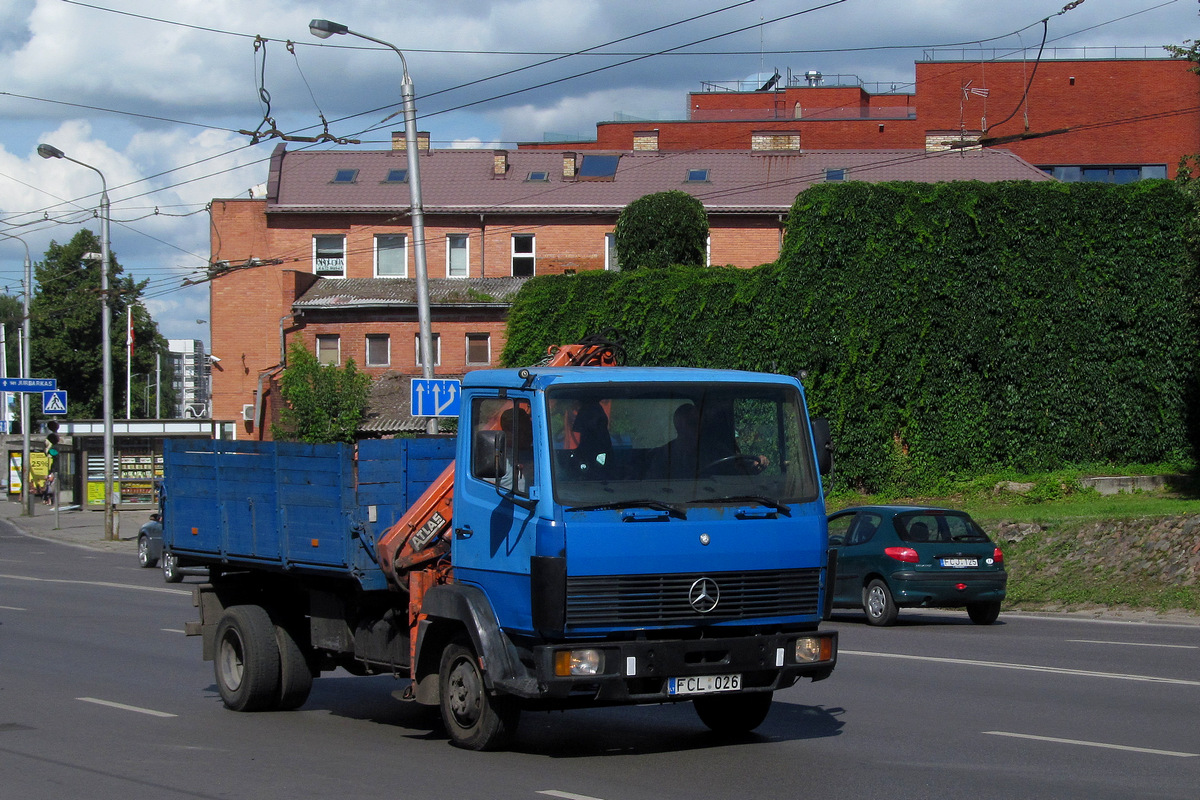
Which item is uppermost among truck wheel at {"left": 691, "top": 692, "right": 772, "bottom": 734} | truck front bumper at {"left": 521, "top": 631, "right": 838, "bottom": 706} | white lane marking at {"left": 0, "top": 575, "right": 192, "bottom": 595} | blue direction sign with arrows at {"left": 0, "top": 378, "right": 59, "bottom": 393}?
blue direction sign with arrows at {"left": 0, "top": 378, "right": 59, "bottom": 393}

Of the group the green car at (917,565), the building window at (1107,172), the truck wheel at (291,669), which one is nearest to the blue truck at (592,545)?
the truck wheel at (291,669)

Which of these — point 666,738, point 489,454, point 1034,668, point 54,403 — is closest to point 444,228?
point 54,403

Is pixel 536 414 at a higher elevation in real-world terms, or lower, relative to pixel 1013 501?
higher

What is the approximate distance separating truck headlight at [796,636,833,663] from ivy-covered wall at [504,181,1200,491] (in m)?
24.1

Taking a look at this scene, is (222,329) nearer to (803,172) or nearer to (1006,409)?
(803,172)

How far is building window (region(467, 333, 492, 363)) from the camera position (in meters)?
49.0

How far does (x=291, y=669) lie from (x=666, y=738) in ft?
10.3

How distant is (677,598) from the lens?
7.78 metres

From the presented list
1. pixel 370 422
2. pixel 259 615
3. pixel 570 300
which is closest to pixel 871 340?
pixel 570 300

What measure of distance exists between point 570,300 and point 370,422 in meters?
11.0

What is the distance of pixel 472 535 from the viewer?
8375 millimetres

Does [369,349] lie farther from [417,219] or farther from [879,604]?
[879,604]

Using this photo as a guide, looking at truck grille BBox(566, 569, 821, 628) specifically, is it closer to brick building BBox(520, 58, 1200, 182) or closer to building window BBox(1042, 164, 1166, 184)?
brick building BBox(520, 58, 1200, 182)

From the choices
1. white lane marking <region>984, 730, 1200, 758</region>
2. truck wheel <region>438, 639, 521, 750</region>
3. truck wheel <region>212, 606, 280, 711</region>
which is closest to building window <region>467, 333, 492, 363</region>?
truck wheel <region>212, 606, 280, 711</region>
